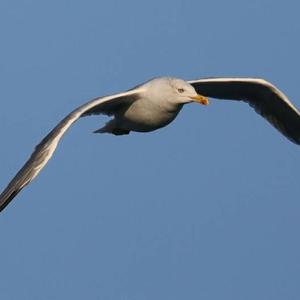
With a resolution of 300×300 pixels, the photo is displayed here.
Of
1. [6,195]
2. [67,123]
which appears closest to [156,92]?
[67,123]

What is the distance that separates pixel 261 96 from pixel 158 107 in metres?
3.20

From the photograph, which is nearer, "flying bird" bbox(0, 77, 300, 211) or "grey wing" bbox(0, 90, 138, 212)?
"grey wing" bbox(0, 90, 138, 212)

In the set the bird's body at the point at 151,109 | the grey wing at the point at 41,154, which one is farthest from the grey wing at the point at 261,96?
the grey wing at the point at 41,154

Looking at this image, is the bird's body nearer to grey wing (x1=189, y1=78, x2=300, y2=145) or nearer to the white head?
the white head

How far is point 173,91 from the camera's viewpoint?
21.6m

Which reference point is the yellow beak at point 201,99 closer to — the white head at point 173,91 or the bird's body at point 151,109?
the white head at point 173,91

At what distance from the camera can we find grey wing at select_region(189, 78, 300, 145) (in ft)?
77.7

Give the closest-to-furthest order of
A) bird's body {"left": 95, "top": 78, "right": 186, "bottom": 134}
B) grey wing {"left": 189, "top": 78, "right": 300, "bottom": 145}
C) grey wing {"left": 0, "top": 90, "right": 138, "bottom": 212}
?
grey wing {"left": 0, "top": 90, "right": 138, "bottom": 212}, bird's body {"left": 95, "top": 78, "right": 186, "bottom": 134}, grey wing {"left": 189, "top": 78, "right": 300, "bottom": 145}

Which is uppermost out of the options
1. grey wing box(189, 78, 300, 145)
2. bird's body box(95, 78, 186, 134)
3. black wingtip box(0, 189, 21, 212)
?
bird's body box(95, 78, 186, 134)

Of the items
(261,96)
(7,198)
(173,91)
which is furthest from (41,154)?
(261,96)

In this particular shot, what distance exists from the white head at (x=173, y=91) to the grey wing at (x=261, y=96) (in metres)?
1.63

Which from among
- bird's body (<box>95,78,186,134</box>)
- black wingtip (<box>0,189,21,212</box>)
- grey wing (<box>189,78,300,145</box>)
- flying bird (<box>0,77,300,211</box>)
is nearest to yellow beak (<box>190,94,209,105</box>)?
flying bird (<box>0,77,300,211</box>)

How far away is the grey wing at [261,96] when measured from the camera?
23677 millimetres

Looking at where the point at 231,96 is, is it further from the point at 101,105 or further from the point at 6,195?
the point at 6,195
